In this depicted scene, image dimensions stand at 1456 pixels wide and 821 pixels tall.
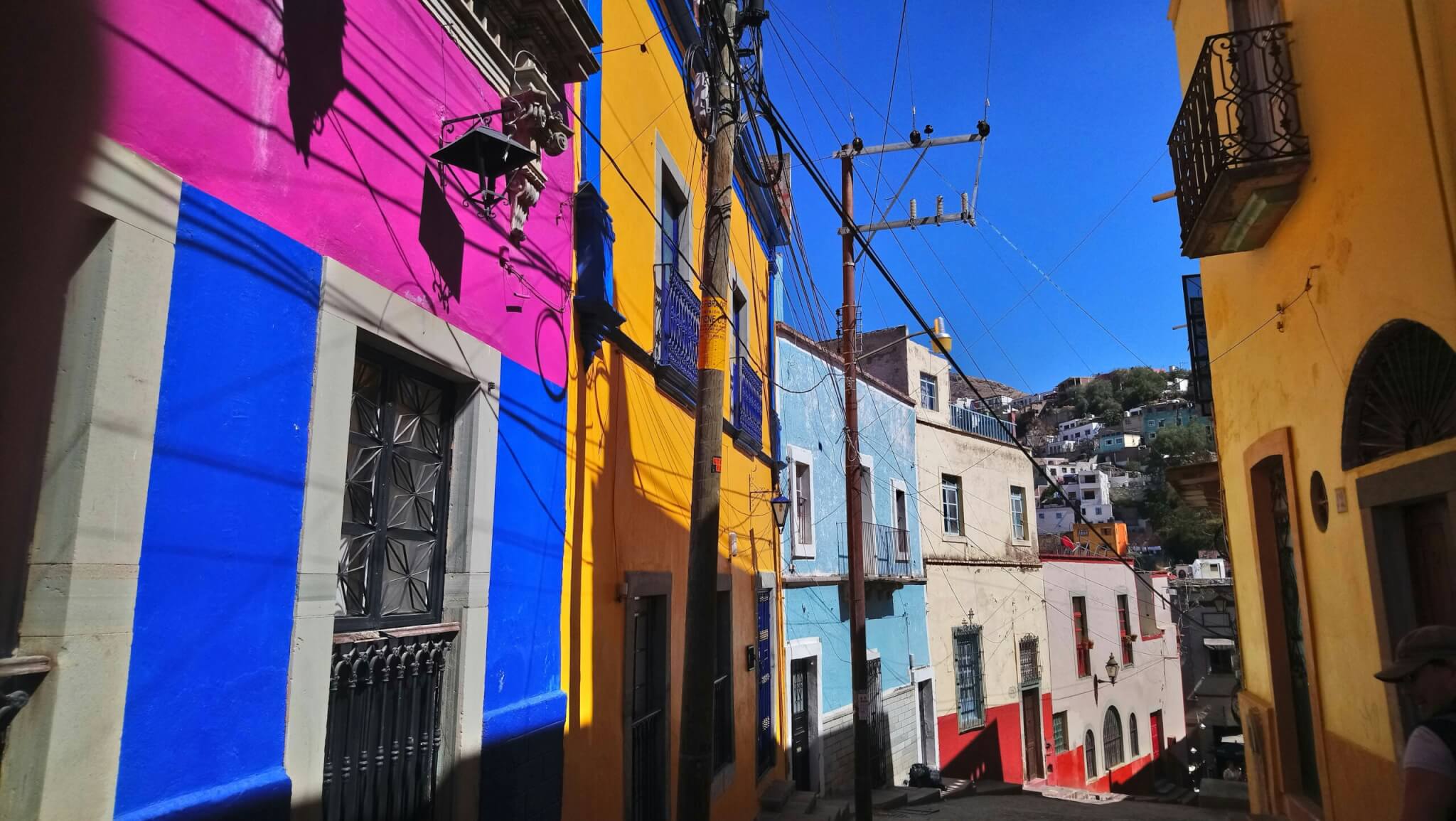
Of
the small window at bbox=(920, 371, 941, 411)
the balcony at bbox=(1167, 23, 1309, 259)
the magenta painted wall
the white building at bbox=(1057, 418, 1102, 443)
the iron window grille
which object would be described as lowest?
the iron window grille

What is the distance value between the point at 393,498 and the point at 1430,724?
154 inches

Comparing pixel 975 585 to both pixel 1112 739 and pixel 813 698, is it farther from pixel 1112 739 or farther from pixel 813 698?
pixel 1112 739

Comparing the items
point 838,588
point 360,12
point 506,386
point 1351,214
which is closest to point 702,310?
point 506,386

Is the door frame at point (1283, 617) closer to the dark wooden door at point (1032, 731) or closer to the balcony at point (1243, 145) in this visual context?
the balcony at point (1243, 145)

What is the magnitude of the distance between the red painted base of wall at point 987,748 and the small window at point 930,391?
7643 mm

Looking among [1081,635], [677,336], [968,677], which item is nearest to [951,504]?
[968,677]

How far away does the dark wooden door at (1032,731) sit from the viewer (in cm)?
2217

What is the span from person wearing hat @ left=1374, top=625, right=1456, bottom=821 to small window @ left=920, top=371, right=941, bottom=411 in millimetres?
19825

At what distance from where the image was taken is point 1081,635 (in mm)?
24422

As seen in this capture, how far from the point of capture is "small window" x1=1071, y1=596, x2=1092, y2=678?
2425cm

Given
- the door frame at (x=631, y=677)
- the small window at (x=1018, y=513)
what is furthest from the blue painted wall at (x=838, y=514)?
the door frame at (x=631, y=677)

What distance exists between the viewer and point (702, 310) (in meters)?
5.53

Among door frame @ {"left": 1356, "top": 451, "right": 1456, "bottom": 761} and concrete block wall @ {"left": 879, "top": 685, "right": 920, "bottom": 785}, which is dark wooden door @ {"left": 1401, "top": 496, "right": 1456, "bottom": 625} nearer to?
door frame @ {"left": 1356, "top": 451, "right": 1456, "bottom": 761}

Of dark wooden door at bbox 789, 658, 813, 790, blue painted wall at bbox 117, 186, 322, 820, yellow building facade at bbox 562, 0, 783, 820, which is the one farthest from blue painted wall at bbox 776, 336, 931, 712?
blue painted wall at bbox 117, 186, 322, 820
